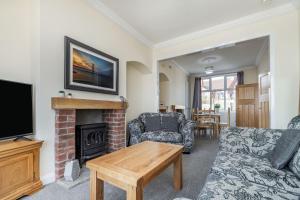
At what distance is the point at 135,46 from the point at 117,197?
10.5 ft

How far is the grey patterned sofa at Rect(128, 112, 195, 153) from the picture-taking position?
10.2 ft

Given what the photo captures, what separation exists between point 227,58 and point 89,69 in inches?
185

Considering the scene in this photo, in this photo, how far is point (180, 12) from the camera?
9.55 feet

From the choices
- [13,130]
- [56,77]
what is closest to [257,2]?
[56,77]

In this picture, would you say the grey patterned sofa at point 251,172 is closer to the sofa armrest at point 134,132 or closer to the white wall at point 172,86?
the sofa armrest at point 134,132

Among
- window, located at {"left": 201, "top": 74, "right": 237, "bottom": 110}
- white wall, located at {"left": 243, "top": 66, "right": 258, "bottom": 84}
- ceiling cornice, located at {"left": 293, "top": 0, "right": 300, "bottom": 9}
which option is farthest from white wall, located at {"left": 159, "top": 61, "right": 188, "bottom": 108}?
ceiling cornice, located at {"left": 293, "top": 0, "right": 300, "bottom": 9}

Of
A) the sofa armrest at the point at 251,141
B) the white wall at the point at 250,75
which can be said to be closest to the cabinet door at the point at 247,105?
the white wall at the point at 250,75

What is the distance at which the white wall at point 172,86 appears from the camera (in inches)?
216

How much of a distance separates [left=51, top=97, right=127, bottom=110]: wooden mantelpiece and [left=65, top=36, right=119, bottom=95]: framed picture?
0.72ft

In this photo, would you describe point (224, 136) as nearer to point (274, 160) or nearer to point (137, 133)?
point (274, 160)

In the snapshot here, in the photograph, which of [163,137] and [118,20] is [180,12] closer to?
[118,20]

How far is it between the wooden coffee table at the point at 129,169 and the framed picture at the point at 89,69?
4.54 feet

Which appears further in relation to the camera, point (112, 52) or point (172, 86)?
point (172, 86)

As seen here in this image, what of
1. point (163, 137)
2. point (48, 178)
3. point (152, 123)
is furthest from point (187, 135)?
point (48, 178)
